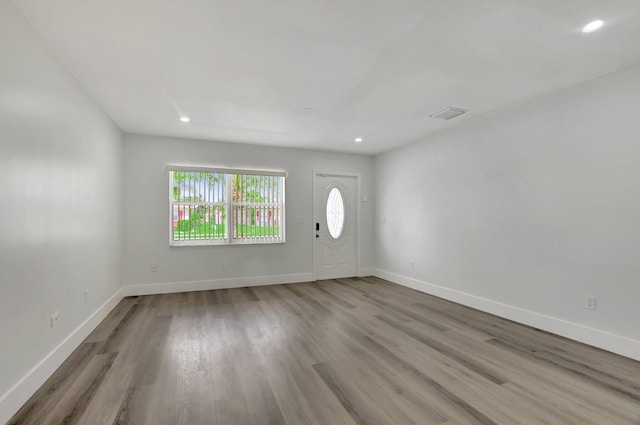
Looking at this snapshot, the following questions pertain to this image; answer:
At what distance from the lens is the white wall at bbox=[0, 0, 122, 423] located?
1.83 metres

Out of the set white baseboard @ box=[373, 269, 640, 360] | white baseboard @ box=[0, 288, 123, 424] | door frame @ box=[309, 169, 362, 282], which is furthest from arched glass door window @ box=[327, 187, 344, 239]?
white baseboard @ box=[0, 288, 123, 424]

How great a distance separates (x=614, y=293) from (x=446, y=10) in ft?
9.48

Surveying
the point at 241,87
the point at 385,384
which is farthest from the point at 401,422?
the point at 241,87

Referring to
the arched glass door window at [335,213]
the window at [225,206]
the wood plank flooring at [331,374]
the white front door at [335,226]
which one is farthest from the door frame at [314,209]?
the wood plank flooring at [331,374]

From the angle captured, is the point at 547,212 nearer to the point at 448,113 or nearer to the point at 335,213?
the point at 448,113

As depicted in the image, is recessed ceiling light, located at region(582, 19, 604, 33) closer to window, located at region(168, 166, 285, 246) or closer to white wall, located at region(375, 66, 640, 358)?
white wall, located at region(375, 66, 640, 358)

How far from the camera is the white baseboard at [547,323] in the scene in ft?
8.66

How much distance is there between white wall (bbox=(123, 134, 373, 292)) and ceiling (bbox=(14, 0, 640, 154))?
1.09 m

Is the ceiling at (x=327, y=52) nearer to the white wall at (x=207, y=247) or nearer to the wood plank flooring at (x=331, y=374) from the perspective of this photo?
the white wall at (x=207, y=247)

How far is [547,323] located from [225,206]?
15.6ft

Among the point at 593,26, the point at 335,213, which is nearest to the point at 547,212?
the point at 593,26

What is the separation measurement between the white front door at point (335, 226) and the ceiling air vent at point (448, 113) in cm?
248

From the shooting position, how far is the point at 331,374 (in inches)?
91.9

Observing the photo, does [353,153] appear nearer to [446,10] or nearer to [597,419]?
[446,10]
